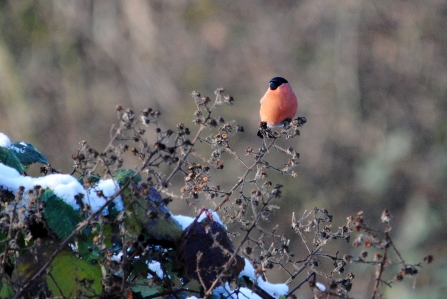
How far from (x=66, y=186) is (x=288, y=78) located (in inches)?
476

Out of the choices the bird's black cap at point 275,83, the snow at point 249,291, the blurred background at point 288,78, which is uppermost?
the blurred background at point 288,78

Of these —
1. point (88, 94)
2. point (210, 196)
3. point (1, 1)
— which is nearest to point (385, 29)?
point (88, 94)

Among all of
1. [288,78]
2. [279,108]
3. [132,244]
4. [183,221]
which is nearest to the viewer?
[132,244]

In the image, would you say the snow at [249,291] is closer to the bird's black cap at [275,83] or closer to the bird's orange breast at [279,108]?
the bird's orange breast at [279,108]

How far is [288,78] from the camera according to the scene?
13852 millimetres

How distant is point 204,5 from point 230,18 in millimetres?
627

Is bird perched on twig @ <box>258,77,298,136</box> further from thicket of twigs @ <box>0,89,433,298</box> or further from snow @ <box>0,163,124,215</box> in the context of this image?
snow @ <box>0,163,124,215</box>

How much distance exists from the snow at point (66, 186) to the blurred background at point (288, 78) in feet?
34.8

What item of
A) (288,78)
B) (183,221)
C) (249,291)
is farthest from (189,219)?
(288,78)

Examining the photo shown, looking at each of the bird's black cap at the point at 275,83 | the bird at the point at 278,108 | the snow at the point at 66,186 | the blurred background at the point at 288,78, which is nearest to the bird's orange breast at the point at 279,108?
the bird at the point at 278,108

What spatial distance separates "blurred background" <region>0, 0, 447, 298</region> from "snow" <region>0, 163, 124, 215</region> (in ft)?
34.8

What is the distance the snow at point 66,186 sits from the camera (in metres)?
1.93

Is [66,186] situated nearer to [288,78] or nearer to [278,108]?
[278,108]

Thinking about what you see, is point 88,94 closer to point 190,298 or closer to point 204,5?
point 204,5
